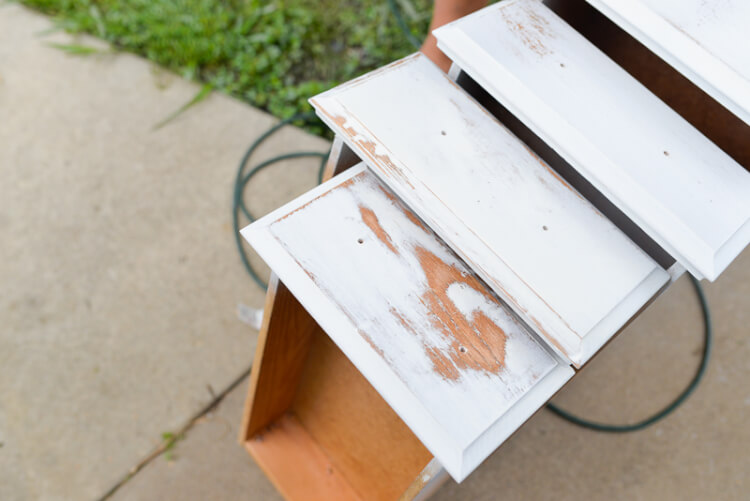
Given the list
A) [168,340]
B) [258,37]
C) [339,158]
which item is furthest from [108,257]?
[339,158]

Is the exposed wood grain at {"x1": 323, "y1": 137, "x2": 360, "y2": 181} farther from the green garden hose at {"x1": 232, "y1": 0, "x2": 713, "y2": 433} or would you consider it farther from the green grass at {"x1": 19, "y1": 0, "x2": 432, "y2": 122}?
the green grass at {"x1": 19, "y1": 0, "x2": 432, "y2": 122}

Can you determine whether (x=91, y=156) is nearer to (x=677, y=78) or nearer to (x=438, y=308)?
(x=438, y=308)

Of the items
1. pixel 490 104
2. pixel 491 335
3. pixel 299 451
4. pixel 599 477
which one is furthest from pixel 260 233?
pixel 599 477

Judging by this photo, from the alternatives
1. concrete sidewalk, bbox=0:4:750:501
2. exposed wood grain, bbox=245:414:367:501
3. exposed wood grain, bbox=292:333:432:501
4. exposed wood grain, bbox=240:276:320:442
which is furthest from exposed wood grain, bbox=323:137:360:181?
concrete sidewalk, bbox=0:4:750:501

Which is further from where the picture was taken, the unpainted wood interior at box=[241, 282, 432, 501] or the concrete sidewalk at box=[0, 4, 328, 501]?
the concrete sidewalk at box=[0, 4, 328, 501]

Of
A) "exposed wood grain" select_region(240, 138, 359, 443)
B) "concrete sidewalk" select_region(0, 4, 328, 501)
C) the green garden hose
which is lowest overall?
"concrete sidewalk" select_region(0, 4, 328, 501)

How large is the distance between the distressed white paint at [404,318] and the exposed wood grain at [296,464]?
0.65m

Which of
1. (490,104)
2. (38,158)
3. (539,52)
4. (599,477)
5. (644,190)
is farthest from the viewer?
(38,158)

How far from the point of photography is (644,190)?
672 millimetres

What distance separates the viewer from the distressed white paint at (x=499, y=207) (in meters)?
0.65

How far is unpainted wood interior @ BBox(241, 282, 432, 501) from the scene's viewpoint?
0.93 metres

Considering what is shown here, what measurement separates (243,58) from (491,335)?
159cm

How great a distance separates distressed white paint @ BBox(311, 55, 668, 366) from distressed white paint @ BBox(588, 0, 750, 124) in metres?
0.22

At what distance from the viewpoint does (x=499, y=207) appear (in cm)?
70
